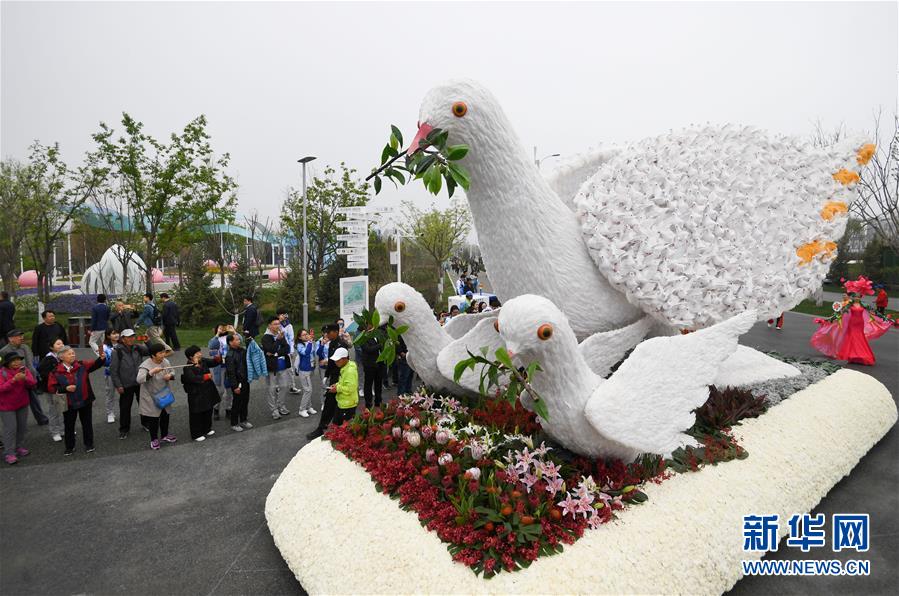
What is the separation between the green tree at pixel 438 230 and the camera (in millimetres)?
23094

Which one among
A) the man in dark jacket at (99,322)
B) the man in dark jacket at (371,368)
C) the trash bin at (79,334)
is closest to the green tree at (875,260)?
the man in dark jacket at (371,368)

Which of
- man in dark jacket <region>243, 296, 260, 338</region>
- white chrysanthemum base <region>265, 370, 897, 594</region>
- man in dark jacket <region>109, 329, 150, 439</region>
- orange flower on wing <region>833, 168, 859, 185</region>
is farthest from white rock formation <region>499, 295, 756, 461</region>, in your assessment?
man in dark jacket <region>243, 296, 260, 338</region>

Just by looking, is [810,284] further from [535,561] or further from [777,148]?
[535,561]

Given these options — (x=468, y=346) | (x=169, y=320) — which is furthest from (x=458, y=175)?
(x=169, y=320)

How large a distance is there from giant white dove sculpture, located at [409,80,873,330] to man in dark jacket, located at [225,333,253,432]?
378 cm

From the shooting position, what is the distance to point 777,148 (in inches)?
186

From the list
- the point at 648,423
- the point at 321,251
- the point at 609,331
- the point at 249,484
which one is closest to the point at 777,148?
the point at 609,331

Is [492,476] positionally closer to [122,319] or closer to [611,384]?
[611,384]

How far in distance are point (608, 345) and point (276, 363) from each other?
4480mm

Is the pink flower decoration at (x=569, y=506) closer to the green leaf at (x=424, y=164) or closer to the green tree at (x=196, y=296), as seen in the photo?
the green leaf at (x=424, y=164)

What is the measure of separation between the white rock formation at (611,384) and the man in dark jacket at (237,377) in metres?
4.29

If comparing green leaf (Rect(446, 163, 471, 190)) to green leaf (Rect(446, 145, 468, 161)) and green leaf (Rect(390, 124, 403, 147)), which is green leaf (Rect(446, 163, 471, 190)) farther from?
green leaf (Rect(390, 124, 403, 147))

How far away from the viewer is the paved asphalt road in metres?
3.39

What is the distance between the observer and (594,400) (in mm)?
3197
